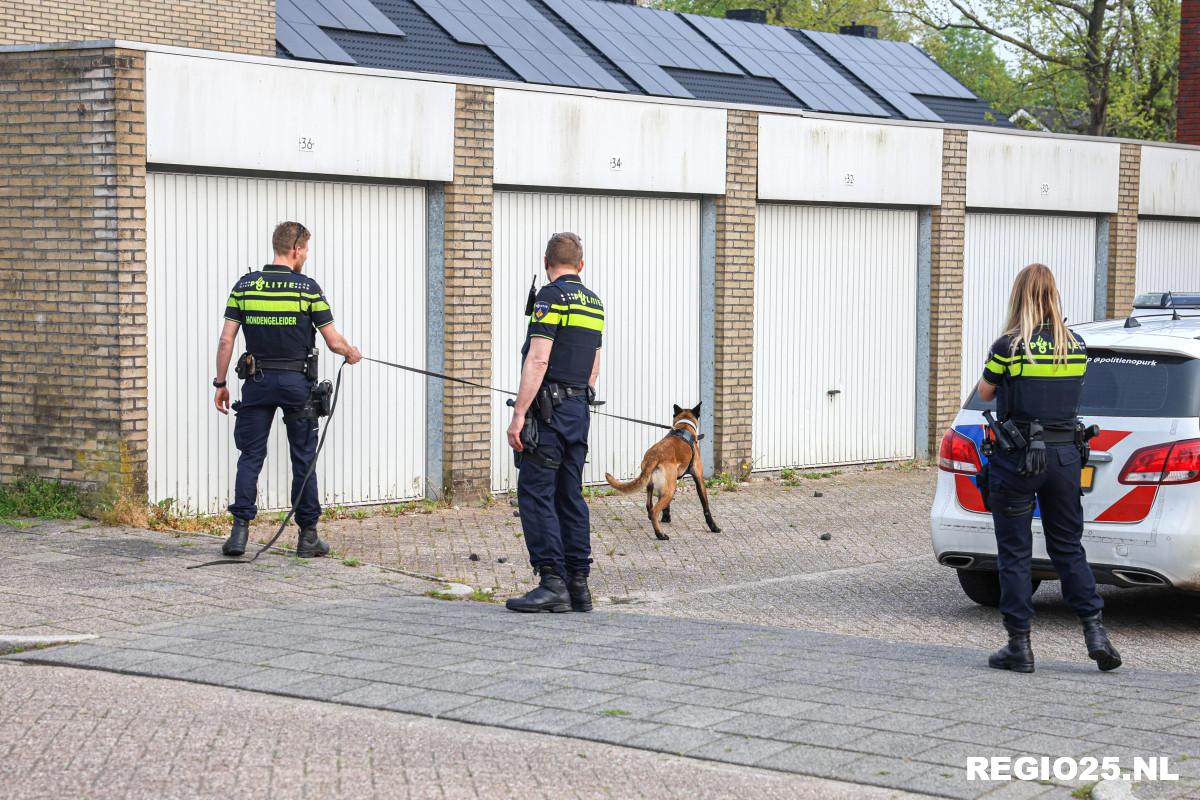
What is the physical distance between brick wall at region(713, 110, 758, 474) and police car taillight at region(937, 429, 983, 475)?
6.23m

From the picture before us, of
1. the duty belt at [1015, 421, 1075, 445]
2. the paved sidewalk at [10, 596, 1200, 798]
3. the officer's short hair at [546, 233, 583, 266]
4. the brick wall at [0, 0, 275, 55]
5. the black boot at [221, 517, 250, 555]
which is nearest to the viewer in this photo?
the paved sidewalk at [10, 596, 1200, 798]

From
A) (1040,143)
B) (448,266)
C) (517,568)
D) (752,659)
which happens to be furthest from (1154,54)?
(752,659)

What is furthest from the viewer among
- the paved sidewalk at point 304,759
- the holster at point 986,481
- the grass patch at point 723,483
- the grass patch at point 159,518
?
the grass patch at point 723,483

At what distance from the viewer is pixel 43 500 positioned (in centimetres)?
1174

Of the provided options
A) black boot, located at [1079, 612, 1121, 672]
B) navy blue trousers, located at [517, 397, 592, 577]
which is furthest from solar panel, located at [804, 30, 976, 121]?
black boot, located at [1079, 612, 1121, 672]

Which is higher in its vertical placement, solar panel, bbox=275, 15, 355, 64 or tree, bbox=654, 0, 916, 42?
tree, bbox=654, 0, 916, 42

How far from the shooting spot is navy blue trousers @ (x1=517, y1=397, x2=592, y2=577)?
875 cm

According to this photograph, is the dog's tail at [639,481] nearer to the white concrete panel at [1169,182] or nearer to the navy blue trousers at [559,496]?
the navy blue trousers at [559,496]

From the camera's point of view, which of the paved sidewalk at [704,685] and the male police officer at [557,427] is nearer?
the paved sidewalk at [704,685]

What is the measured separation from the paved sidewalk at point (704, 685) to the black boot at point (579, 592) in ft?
0.82

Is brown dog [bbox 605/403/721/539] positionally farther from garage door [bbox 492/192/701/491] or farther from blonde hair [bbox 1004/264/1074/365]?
blonde hair [bbox 1004/264/1074/365]

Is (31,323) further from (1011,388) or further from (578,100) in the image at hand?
(1011,388)

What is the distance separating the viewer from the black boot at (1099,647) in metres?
7.55

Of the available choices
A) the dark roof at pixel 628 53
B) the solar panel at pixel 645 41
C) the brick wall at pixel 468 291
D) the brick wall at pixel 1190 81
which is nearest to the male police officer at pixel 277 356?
the brick wall at pixel 468 291
